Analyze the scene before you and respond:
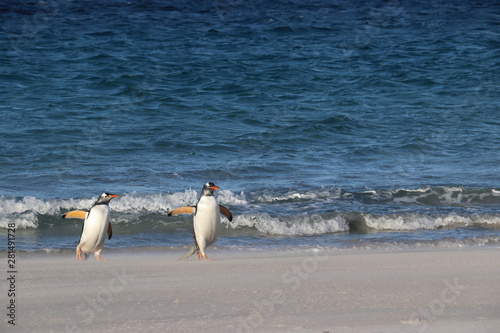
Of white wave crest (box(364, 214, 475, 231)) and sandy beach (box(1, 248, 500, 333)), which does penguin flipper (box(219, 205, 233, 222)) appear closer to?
sandy beach (box(1, 248, 500, 333))

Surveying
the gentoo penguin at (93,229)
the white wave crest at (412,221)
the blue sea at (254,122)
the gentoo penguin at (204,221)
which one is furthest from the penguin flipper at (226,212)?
the white wave crest at (412,221)

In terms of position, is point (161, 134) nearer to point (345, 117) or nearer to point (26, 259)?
point (345, 117)

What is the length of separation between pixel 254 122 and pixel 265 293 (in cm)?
1001

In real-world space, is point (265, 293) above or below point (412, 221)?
above

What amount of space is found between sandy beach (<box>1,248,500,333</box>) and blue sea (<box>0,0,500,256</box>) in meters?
1.13

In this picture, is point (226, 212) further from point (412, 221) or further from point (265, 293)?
point (412, 221)

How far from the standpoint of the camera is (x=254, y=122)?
50.1 ft

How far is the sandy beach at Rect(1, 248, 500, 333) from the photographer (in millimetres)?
4730

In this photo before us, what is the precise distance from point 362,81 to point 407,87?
47.9 inches

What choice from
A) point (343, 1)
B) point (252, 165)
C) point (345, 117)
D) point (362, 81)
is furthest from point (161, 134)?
point (343, 1)

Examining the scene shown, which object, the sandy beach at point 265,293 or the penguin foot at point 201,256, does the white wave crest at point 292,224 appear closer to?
the sandy beach at point 265,293

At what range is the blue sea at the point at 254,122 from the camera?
29.0 ft

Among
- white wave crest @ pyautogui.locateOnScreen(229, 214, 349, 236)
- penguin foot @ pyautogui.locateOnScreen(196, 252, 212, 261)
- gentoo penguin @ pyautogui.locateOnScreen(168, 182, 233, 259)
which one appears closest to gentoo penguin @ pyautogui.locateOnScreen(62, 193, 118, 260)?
gentoo penguin @ pyautogui.locateOnScreen(168, 182, 233, 259)

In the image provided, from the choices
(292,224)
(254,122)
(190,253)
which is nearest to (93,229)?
(190,253)
